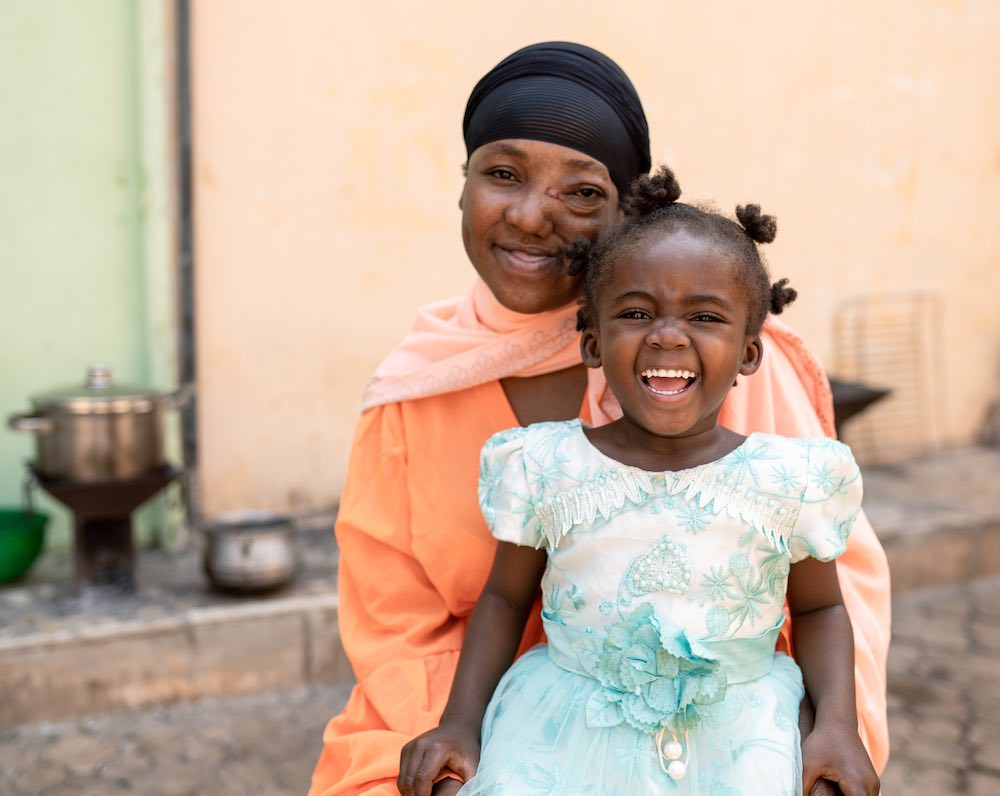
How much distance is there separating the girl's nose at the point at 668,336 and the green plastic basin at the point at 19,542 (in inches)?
138

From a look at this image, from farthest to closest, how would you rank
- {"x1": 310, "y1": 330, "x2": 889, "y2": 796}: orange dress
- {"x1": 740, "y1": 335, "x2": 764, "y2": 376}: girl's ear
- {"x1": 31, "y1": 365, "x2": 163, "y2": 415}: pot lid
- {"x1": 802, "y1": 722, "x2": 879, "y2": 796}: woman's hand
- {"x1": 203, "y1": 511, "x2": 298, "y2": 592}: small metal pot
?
{"x1": 203, "y1": 511, "x2": 298, "y2": 592}: small metal pot, {"x1": 31, "y1": 365, "x2": 163, "y2": 415}: pot lid, {"x1": 310, "y1": 330, "x2": 889, "y2": 796}: orange dress, {"x1": 740, "y1": 335, "x2": 764, "y2": 376}: girl's ear, {"x1": 802, "y1": 722, "x2": 879, "y2": 796}: woman's hand

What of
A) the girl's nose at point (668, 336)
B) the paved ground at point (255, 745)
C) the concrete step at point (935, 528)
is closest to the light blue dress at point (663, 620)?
the girl's nose at point (668, 336)

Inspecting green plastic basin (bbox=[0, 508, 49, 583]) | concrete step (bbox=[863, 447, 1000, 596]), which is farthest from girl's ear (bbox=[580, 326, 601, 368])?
concrete step (bbox=[863, 447, 1000, 596])

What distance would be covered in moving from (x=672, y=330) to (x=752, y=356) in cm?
22

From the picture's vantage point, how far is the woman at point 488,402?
2039 millimetres

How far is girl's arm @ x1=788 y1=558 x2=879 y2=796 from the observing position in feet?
5.53

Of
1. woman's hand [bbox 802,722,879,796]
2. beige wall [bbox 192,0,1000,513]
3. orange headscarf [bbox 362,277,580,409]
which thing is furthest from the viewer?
beige wall [bbox 192,0,1000,513]

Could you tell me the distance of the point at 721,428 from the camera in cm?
192

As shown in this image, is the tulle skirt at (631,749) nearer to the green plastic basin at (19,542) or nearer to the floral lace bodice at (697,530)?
the floral lace bodice at (697,530)

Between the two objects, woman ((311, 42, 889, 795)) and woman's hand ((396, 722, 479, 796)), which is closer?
woman's hand ((396, 722, 479, 796))

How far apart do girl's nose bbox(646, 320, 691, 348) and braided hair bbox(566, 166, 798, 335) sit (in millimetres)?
132

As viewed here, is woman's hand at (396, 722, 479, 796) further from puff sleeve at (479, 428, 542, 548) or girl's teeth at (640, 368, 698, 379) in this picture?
girl's teeth at (640, 368, 698, 379)

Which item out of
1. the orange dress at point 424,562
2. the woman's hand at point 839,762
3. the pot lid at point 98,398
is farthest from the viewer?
the pot lid at point 98,398

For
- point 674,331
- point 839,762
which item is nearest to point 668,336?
point 674,331
